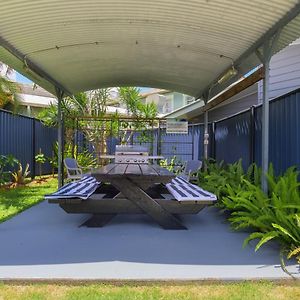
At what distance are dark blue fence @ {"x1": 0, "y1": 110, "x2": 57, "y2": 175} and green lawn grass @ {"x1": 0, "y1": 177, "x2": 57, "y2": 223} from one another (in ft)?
5.02

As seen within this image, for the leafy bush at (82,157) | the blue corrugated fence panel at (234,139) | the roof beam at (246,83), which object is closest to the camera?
the roof beam at (246,83)

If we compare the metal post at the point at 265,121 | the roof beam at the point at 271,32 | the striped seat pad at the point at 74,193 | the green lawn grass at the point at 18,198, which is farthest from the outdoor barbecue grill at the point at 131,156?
the metal post at the point at 265,121

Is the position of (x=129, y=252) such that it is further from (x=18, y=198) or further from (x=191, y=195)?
(x=18, y=198)

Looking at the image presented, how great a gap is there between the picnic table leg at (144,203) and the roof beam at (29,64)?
262cm

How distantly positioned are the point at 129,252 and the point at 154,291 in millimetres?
1036

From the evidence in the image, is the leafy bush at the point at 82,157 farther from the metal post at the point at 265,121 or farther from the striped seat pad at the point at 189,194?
the metal post at the point at 265,121

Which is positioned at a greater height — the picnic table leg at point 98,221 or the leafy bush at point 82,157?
the leafy bush at point 82,157

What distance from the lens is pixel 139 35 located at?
5.59m

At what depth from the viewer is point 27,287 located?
3135 millimetres

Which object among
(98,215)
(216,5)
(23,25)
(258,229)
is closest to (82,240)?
(98,215)

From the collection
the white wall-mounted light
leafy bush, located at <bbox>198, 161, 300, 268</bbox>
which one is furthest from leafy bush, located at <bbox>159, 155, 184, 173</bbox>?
leafy bush, located at <bbox>198, 161, 300, 268</bbox>

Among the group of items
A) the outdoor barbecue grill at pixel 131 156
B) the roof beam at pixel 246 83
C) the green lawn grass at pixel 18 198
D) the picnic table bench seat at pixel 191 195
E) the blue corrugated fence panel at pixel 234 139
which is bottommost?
the green lawn grass at pixel 18 198

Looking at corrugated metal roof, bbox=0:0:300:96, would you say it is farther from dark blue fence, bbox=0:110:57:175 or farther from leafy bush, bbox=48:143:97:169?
leafy bush, bbox=48:143:97:169

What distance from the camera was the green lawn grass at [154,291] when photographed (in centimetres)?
294
